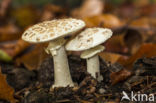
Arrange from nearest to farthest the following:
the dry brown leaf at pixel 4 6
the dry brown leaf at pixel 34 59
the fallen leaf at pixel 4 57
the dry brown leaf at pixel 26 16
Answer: the dry brown leaf at pixel 34 59
the fallen leaf at pixel 4 57
the dry brown leaf at pixel 26 16
the dry brown leaf at pixel 4 6

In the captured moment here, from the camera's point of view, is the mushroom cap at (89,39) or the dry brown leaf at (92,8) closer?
the mushroom cap at (89,39)

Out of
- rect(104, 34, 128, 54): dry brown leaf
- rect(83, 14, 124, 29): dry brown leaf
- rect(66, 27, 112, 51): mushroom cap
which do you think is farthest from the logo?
rect(83, 14, 124, 29): dry brown leaf

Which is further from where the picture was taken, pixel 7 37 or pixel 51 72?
pixel 7 37

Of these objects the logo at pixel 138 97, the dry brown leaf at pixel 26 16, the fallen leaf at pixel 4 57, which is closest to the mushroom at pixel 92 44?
the logo at pixel 138 97

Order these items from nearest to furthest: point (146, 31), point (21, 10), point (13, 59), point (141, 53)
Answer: point (141, 53) → point (13, 59) → point (146, 31) → point (21, 10)

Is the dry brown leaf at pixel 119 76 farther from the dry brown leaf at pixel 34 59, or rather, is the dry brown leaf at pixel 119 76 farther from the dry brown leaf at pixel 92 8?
the dry brown leaf at pixel 92 8

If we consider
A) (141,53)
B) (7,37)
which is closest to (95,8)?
(7,37)

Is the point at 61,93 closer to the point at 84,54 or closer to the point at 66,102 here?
the point at 66,102
